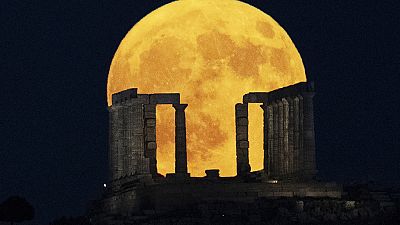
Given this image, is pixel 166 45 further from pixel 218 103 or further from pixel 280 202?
pixel 280 202

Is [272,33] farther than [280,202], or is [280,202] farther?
[272,33]

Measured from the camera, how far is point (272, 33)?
142500 millimetres

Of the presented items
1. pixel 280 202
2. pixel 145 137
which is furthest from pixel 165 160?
pixel 280 202

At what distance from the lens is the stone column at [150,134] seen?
137 metres

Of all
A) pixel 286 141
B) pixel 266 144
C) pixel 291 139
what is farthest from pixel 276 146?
pixel 291 139

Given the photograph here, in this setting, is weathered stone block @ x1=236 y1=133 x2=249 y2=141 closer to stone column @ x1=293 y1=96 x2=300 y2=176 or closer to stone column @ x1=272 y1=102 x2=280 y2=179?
stone column @ x1=272 y1=102 x2=280 y2=179

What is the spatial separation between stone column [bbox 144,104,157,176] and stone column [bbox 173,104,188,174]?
1.50 meters

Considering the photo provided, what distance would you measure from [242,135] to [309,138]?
15.7 feet

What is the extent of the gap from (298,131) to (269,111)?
359 cm

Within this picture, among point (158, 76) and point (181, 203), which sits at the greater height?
point (158, 76)

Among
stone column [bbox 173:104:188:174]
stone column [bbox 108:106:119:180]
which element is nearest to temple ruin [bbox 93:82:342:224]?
stone column [bbox 173:104:188:174]

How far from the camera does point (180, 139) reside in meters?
137

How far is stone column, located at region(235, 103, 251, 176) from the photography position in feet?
452

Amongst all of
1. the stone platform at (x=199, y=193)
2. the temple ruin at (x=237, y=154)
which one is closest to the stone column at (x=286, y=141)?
the temple ruin at (x=237, y=154)
